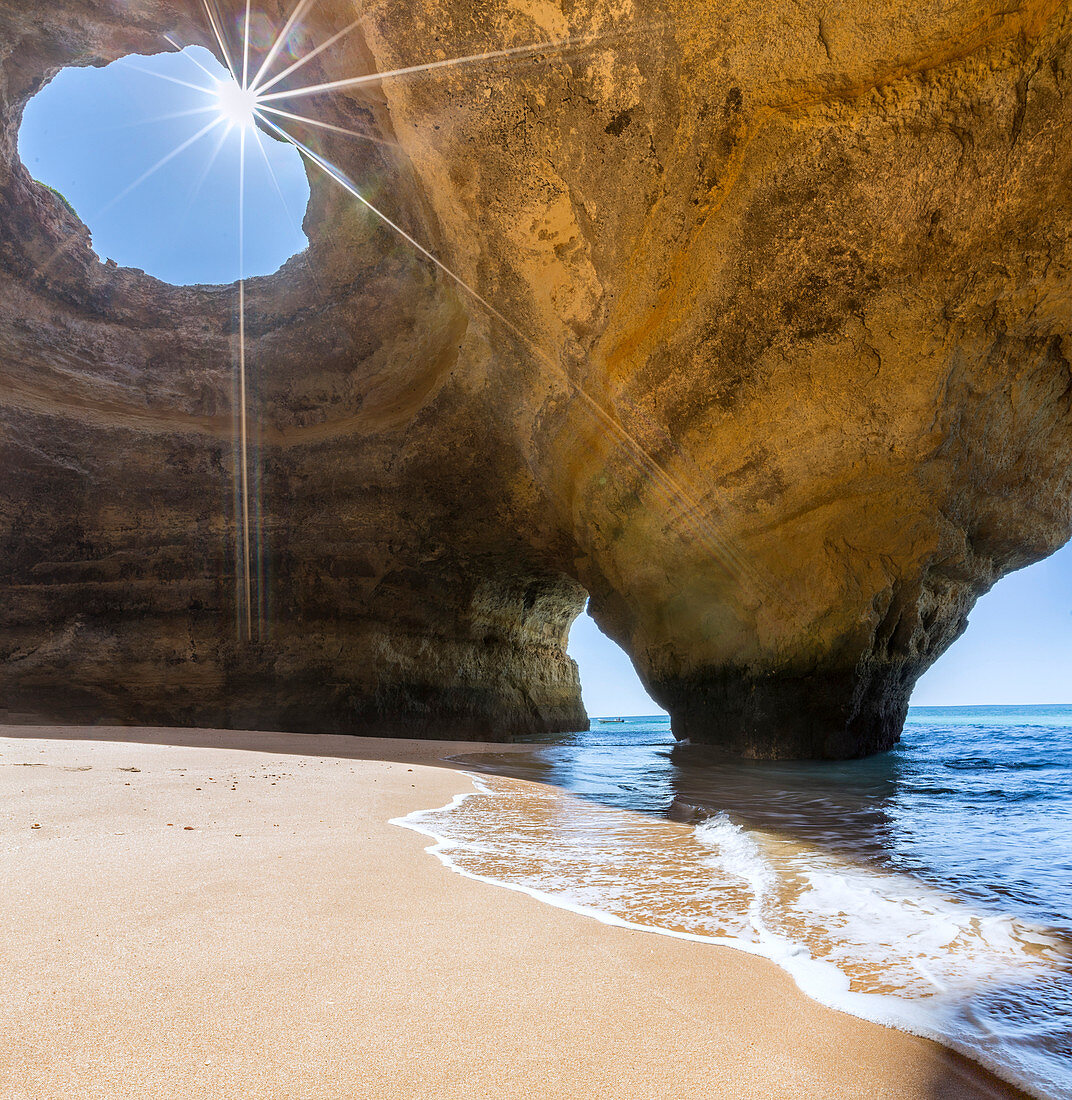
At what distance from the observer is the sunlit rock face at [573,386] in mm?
4996

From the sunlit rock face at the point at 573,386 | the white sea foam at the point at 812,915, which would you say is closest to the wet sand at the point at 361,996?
the white sea foam at the point at 812,915

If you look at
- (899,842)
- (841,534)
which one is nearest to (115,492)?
Answer: (841,534)

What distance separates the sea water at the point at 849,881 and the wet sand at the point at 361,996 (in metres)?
0.13

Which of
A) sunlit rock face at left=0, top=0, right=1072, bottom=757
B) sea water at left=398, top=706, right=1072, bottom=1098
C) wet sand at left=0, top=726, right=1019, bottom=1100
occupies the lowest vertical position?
sea water at left=398, top=706, right=1072, bottom=1098

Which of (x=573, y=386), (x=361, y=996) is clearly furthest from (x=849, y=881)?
(x=573, y=386)

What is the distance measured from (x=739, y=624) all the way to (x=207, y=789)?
21.4 ft

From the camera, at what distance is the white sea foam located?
3.80 ft

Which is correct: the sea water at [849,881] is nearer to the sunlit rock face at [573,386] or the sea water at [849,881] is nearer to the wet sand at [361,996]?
the wet sand at [361,996]

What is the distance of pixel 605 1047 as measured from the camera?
36.5 inches

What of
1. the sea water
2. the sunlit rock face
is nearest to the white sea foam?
the sea water

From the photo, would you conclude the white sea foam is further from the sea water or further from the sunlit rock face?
the sunlit rock face

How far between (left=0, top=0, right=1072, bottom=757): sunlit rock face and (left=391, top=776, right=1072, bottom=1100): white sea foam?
4.94 m

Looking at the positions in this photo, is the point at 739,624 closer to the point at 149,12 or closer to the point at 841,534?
the point at 841,534

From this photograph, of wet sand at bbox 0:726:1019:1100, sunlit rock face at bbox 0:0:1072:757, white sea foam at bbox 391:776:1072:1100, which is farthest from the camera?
sunlit rock face at bbox 0:0:1072:757
